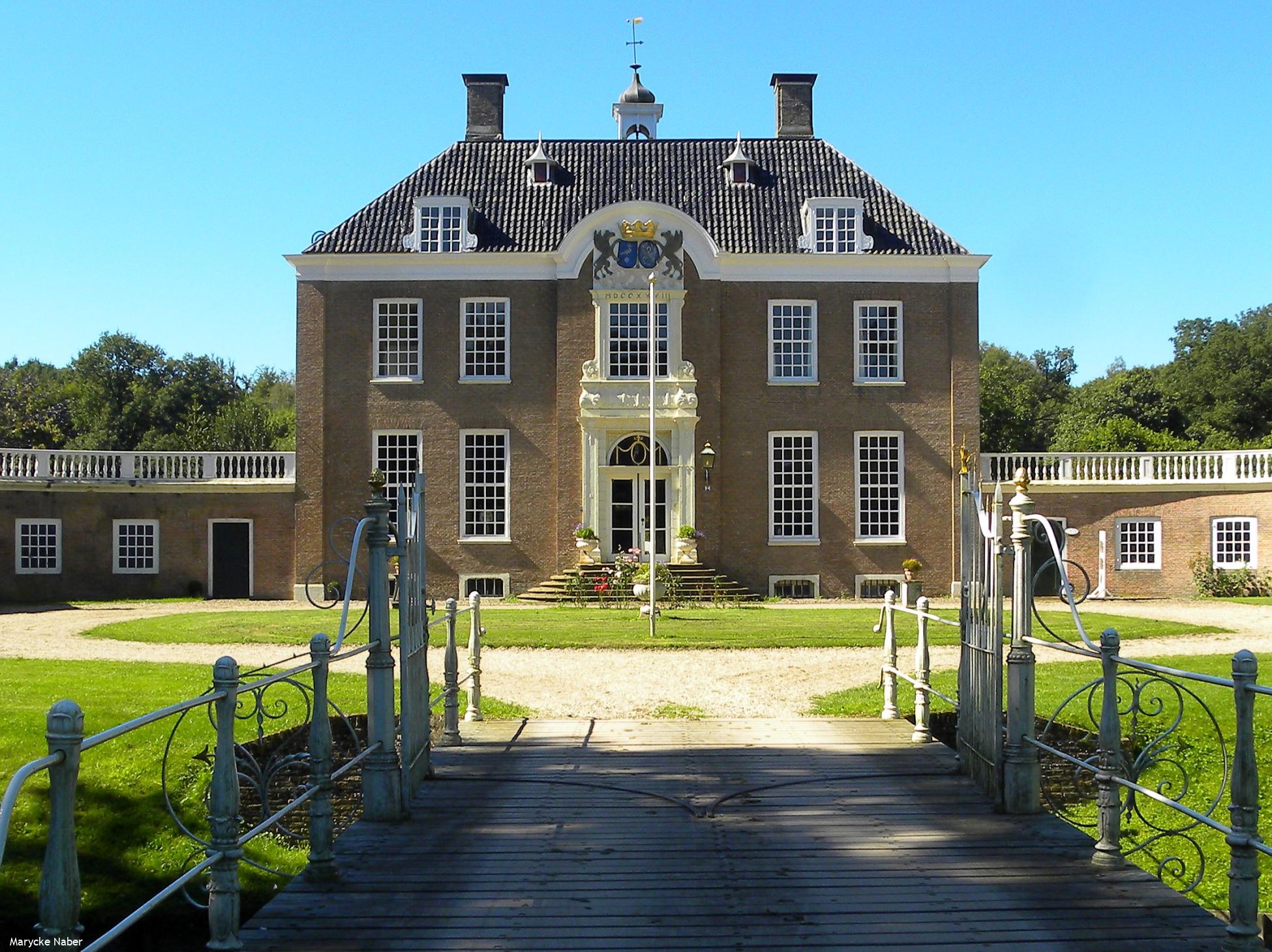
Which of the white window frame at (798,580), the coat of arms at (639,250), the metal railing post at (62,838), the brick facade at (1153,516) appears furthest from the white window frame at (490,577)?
the metal railing post at (62,838)

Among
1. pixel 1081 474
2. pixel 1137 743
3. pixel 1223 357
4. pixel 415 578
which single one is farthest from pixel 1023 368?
pixel 415 578

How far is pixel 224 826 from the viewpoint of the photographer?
4.91 m

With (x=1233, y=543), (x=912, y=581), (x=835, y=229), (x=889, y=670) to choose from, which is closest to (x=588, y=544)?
(x=912, y=581)

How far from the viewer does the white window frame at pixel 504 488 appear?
29.5 m

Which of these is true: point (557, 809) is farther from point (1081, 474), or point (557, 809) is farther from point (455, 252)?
point (1081, 474)

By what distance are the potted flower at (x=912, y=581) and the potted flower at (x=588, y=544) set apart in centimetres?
700

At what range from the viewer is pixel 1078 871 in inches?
239

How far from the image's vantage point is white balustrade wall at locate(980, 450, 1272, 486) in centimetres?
3069

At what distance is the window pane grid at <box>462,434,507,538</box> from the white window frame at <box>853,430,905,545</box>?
8.37 meters

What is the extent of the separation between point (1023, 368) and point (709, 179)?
42.0 m

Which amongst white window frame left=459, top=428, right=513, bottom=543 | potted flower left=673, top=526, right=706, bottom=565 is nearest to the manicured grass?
potted flower left=673, top=526, right=706, bottom=565

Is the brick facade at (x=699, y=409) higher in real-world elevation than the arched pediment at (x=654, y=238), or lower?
lower

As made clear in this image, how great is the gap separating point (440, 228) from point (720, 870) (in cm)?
2557

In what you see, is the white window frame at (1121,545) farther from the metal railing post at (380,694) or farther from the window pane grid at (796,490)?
the metal railing post at (380,694)
